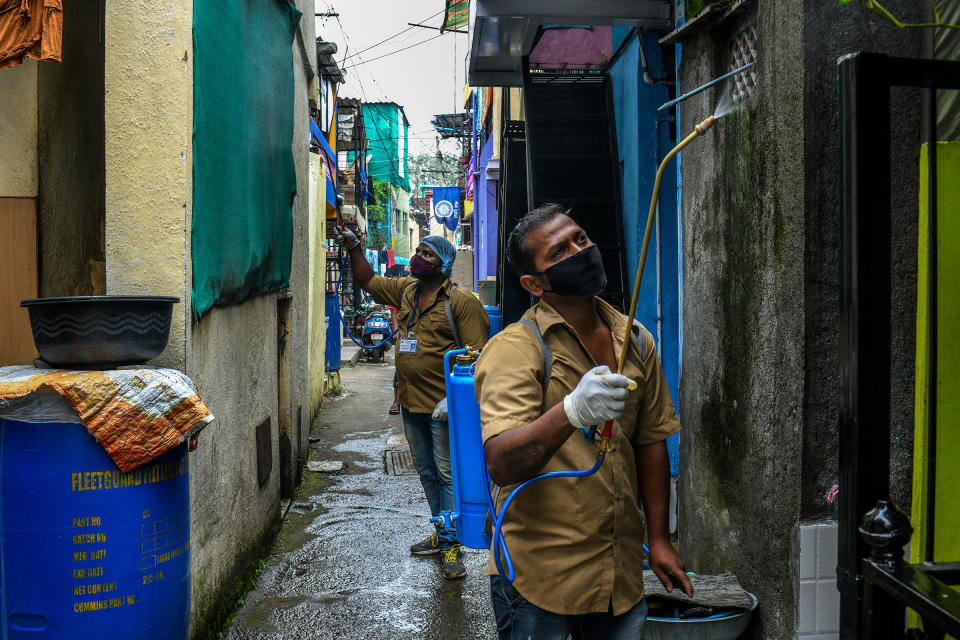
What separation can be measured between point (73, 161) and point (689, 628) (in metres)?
3.81

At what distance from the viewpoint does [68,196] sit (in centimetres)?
429

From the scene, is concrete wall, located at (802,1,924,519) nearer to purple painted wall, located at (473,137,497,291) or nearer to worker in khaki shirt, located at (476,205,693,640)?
worker in khaki shirt, located at (476,205,693,640)

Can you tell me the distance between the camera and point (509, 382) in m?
2.36

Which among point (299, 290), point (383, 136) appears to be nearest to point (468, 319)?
point (299, 290)

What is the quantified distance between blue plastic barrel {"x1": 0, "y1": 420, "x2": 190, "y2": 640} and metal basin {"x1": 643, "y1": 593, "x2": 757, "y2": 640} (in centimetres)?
186

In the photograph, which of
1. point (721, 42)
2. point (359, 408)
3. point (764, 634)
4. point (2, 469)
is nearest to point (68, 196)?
point (2, 469)

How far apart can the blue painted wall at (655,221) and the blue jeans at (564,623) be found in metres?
3.70

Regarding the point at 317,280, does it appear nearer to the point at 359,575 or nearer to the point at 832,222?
the point at 359,575

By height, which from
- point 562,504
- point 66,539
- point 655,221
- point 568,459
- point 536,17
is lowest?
point 66,539

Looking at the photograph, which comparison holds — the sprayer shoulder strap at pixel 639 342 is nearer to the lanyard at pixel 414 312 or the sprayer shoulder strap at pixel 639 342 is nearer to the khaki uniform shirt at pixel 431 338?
the khaki uniform shirt at pixel 431 338

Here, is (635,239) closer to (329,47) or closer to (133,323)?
(133,323)

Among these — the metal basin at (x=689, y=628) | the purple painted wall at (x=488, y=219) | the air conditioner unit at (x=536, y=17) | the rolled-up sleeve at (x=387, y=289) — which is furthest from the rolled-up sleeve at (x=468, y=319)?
the purple painted wall at (x=488, y=219)

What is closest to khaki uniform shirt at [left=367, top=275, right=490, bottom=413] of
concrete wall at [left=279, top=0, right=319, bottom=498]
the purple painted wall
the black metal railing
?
concrete wall at [left=279, top=0, right=319, bottom=498]

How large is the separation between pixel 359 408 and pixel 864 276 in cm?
1127
